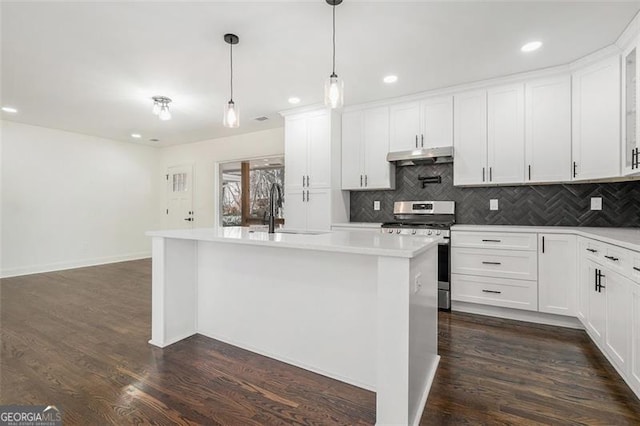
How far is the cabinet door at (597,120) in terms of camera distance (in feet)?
8.73

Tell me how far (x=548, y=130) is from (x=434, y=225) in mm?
1465

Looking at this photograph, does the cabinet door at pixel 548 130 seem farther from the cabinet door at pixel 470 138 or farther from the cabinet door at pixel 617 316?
the cabinet door at pixel 617 316

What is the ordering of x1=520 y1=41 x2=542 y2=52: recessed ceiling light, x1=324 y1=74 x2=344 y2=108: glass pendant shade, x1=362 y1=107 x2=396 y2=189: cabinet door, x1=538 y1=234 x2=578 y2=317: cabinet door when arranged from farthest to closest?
x1=362 y1=107 x2=396 y2=189: cabinet door → x1=538 y1=234 x2=578 y2=317: cabinet door → x1=520 y1=41 x2=542 y2=52: recessed ceiling light → x1=324 y1=74 x2=344 y2=108: glass pendant shade

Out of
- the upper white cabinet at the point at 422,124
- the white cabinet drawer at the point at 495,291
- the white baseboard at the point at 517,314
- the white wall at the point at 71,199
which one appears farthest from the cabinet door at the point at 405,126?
the white wall at the point at 71,199

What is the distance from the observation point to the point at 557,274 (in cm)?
287

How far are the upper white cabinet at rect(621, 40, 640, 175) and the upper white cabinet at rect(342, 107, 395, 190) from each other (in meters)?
2.20

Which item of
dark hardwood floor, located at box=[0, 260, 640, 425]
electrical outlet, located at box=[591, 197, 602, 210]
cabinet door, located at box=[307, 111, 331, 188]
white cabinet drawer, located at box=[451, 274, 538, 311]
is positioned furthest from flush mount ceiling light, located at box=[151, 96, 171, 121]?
electrical outlet, located at box=[591, 197, 602, 210]

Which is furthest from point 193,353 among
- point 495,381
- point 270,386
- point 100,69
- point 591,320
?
point 591,320

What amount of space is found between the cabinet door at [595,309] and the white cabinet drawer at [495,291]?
49cm

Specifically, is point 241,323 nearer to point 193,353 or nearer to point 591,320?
point 193,353

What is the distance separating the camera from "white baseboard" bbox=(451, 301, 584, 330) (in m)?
2.91

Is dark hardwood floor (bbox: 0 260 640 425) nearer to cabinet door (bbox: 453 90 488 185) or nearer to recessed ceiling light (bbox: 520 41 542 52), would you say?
cabinet door (bbox: 453 90 488 185)

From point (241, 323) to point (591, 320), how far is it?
110 inches

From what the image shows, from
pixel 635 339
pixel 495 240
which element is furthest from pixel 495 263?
pixel 635 339
